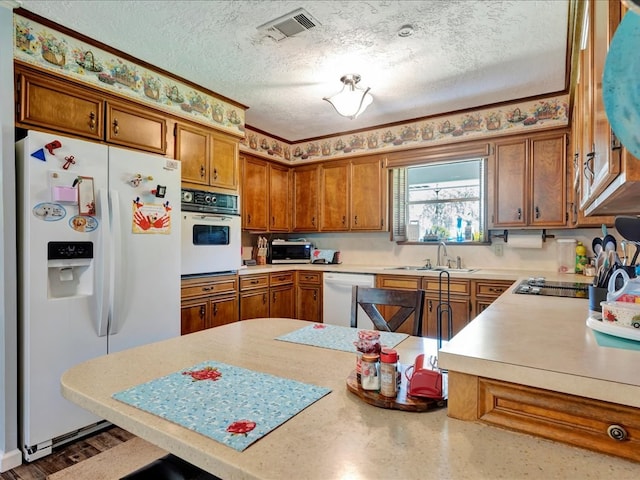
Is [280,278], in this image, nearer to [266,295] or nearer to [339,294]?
[266,295]

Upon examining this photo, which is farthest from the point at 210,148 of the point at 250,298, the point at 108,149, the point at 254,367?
the point at 254,367

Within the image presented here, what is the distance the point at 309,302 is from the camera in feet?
13.6

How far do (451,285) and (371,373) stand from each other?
8.57 ft

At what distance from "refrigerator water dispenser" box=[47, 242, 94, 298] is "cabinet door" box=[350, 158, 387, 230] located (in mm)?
2770

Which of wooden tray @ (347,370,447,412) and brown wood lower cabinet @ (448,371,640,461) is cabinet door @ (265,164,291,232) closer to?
wooden tray @ (347,370,447,412)

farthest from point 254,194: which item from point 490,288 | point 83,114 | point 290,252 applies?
point 490,288

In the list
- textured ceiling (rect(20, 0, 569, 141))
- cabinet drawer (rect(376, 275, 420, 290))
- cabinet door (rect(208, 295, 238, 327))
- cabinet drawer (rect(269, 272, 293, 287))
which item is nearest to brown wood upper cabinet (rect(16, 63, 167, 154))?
textured ceiling (rect(20, 0, 569, 141))

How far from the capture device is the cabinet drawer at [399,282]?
349 centimetres

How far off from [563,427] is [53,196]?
2.42m

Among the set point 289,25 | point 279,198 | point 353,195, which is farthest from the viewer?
point 279,198

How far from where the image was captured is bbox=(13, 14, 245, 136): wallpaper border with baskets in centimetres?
217

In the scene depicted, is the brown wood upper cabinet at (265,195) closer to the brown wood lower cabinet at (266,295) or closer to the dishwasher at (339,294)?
the brown wood lower cabinet at (266,295)

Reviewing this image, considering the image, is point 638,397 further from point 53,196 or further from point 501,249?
point 501,249

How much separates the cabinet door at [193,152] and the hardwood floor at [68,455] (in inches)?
73.6
